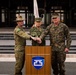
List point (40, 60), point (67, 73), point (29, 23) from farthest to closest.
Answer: point (29, 23) < point (67, 73) < point (40, 60)

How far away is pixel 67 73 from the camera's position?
9367 millimetres

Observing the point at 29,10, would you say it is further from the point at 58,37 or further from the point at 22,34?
the point at 22,34

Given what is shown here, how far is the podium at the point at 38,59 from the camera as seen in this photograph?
22.8ft

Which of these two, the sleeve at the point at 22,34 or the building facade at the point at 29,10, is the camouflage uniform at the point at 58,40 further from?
the building facade at the point at 29,10

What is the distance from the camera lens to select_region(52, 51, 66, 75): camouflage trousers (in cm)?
769

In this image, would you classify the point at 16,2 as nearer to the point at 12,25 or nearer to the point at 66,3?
the point at 12,25

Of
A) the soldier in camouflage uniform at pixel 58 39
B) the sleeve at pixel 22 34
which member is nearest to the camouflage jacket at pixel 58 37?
the soldier in camouflage uniform at pixel 58 39

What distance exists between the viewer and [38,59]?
22.9 feet

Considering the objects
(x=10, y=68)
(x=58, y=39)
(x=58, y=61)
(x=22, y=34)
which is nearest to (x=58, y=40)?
(x=58, y=39)

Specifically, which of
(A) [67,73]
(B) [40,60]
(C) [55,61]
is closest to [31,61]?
(B) [40,60]

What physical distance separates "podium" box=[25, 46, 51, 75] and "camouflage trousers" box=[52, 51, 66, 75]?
2.33ft

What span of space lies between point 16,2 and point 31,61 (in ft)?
88.7

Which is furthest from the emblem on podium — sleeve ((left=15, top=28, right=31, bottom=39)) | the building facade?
the building facade

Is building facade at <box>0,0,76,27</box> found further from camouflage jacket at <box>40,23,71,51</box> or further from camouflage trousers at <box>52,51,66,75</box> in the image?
camouflage jacket at <box>40,23,71,51</box>
